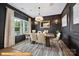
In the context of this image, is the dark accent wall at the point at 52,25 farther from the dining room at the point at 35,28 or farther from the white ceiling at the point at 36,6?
the white ceiling at the point at 36,6

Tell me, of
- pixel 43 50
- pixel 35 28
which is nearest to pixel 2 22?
pixel 43 50

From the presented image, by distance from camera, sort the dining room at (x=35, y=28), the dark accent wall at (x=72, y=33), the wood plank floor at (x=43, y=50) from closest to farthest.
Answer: the dark accent wall at (x=72, y=33)
the wood plank floor at (x=43, y=50)
the dining room at (x=35, y=28)

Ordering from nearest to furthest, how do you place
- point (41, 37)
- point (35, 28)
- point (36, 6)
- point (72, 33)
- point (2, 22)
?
point (72, 33)
point (2, 22)
point (36, 6)
point (41, 37)
point (35, 28)

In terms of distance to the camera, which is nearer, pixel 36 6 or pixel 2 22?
pixel 2 22

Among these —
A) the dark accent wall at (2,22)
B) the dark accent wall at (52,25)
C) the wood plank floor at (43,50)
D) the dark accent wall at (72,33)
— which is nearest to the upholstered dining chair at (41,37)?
the wood plank floor at (43,50)

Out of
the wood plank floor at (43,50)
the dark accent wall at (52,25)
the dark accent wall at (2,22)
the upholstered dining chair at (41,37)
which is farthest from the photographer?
the dark accent wall at (52,25)

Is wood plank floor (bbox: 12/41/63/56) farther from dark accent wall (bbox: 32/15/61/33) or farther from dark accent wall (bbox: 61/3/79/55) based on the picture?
dark accent wall (bbox: 32/15/61/33)

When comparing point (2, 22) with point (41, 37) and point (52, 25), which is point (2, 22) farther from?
point (52, 25)

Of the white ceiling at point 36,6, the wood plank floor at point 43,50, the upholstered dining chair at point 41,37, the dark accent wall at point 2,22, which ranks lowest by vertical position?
the wood plank floor at point 43,50

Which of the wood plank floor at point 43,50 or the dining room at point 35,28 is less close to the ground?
the dining room at point 35,28

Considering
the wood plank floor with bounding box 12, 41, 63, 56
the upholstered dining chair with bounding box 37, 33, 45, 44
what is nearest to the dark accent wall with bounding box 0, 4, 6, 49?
the wood plank floor with bounding box 12, 41, 63, 56

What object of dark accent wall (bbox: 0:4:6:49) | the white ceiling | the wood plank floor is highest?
the white ceiling

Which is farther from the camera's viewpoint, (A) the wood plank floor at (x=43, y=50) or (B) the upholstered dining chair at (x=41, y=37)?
(B) the upholstered dining chair at (x=41, y=37)

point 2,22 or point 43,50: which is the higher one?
point 2,22
